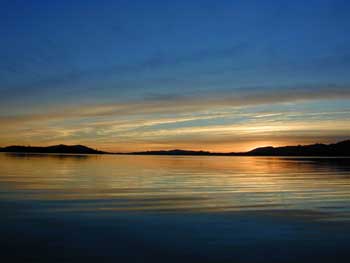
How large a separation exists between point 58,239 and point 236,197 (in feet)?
45.9

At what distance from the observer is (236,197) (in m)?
24.3

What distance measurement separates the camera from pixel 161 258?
10703 millimetres

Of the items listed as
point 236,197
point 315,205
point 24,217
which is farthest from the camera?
point 236,197

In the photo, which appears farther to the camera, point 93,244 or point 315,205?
point 315,205

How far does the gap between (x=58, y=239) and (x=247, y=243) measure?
6219 mm

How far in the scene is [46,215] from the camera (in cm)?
1709

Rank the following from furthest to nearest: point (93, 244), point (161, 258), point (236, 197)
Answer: point (236, 197)
point (93, 244)
point (161, 258)

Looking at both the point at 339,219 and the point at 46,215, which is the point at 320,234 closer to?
the point at 339,219

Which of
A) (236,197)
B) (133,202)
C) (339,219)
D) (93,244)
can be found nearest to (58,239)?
(93,244)

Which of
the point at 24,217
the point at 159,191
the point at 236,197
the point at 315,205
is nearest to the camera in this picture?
the point at 24,217

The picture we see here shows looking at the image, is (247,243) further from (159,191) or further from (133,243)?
(159,191)

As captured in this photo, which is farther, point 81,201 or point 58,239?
point 81,201

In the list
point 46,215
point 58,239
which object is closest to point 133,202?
point 46,215

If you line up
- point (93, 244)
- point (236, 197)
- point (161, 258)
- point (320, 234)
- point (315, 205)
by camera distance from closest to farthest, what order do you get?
point (161, 258) < point (93, 244) < point (320, 234) < point (315, 205) < point (236, 197)
